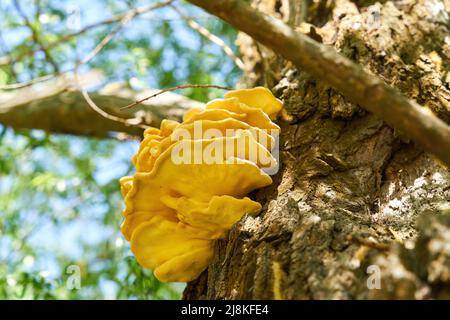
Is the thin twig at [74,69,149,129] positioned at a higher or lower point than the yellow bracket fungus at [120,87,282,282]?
lower

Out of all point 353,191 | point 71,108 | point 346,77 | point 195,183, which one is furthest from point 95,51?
point 346,77

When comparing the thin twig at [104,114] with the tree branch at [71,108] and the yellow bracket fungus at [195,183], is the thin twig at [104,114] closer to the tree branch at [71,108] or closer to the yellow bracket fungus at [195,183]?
the tree branch at [71,108]

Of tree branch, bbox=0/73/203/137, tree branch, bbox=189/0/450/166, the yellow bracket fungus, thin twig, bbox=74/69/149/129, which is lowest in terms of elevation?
tree branch, bbox=0/73/203/137

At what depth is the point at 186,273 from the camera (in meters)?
2.88

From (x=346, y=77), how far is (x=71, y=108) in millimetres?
3614

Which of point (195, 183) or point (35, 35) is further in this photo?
point (35, 35)

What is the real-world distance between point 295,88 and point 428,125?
1666mm

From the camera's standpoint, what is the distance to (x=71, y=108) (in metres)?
5.06

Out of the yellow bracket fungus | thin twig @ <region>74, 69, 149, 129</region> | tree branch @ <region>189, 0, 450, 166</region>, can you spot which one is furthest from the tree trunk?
thin twig @ <region>74, 69, 149, 129</region>

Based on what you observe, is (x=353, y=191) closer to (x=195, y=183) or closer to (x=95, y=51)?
(x=195, y=183)

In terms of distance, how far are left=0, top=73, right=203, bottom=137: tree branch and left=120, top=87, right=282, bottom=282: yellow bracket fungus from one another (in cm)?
188

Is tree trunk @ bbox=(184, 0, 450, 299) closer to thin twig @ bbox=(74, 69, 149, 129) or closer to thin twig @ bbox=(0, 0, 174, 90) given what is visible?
thin twig @ bbox=(74, 69, 149, 129)

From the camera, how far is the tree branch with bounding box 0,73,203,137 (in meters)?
4.86
